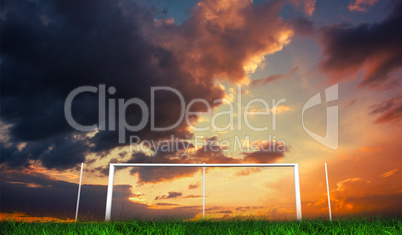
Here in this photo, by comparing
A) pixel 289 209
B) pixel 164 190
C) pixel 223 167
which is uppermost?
pixel 223 167

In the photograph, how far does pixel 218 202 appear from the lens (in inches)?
352

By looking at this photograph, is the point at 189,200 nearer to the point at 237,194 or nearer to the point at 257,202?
the point at 237,194

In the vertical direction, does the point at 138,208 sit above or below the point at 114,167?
below

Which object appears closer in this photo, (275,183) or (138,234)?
(138,234)

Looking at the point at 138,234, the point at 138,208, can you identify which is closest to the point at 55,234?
the point at 138,234

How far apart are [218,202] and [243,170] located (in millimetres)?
1281

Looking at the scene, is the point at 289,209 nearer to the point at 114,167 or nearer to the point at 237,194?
the point at 237,194

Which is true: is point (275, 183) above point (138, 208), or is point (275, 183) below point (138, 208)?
above

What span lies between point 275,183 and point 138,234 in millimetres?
6188

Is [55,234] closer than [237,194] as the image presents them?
Yes

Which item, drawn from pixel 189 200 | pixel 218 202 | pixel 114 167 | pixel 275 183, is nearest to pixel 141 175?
pixel 114 167

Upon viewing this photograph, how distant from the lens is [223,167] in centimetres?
964

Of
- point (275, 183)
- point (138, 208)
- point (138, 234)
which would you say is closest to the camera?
point (138, 234)

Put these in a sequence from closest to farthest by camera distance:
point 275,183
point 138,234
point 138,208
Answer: point 138,234, point 138,208, point 275,183
